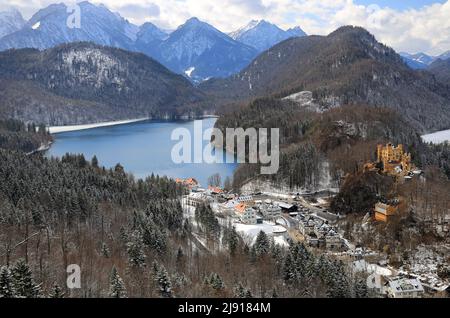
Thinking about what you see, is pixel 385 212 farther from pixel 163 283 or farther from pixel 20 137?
pixel 20 137

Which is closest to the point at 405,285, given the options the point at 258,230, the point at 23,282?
the point at 258,230

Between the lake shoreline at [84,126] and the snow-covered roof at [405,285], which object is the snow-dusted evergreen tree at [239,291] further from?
the lake shoreline at [84,126]

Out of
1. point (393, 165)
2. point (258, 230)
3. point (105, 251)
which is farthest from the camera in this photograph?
point (393, 165)

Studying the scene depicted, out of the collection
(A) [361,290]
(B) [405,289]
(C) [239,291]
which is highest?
(C) [239,291]

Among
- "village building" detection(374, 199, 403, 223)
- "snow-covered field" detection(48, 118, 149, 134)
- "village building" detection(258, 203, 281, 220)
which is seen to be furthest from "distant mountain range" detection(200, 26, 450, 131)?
"village building" detection(374, 199, 403, 223)

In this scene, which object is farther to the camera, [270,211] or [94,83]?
[94,83]

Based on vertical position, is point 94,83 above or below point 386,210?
above

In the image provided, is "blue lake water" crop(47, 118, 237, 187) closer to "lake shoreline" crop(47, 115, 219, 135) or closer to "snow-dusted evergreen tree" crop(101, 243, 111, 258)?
"lake shoreline" crop(47, 115, 219, 135)
